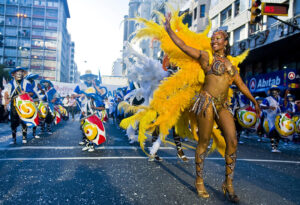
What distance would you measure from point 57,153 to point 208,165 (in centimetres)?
351

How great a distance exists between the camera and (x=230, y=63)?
3.54 m

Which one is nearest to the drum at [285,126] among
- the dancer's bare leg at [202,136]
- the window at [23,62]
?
the dancer's bare leg at [202,136]

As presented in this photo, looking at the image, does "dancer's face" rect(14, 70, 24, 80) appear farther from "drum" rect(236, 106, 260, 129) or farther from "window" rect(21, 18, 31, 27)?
"window" rect(21, 18, 31, 27)

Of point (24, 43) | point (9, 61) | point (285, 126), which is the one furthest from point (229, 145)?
point (24, 43)

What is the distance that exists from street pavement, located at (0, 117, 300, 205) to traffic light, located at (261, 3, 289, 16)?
18.9ft

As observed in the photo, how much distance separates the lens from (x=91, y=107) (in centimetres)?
663

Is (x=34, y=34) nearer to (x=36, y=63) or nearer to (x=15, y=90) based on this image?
(x=36, y=63)

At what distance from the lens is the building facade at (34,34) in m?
75.4

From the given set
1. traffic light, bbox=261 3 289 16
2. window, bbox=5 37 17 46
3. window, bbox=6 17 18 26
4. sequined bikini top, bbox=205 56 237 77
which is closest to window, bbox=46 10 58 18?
window, bbox=6 17 18 26

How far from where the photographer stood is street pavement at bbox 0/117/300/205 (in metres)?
3.18

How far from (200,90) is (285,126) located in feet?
16.1

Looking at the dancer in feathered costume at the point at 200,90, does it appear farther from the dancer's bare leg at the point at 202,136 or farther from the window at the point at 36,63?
the window at the point at 36,63

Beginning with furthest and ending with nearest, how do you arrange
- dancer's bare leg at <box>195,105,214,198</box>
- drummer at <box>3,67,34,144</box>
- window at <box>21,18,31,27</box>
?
window at <box>21,18,31,27</box> < drummer at <box>3,67,34,144</box> < dancer's bare leg at <box>195,105,214,198</box>

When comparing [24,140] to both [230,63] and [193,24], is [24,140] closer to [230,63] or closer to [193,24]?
[230,63]
